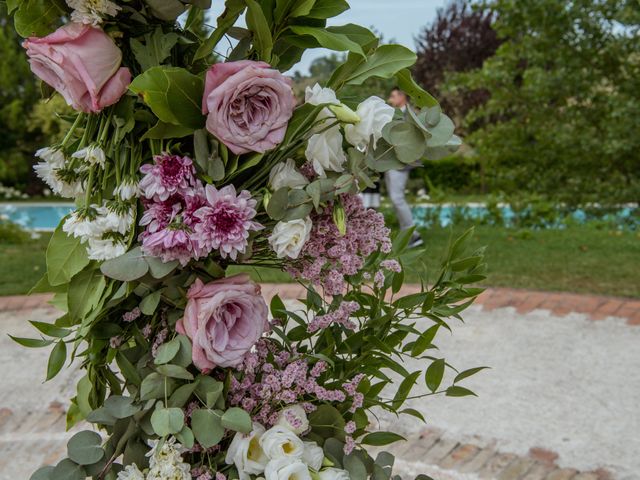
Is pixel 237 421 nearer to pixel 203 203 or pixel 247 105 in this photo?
pixel 203 203

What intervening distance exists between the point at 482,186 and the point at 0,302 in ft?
44.8

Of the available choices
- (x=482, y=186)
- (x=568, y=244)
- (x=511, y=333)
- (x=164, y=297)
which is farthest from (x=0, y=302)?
(x=482, y=186)

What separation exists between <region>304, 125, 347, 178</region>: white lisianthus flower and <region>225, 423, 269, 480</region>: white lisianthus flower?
0.46m

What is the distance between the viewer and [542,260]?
5.94 meters

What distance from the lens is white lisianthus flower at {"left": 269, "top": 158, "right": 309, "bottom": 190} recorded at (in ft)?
3.58

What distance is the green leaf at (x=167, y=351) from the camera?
1.08 meters

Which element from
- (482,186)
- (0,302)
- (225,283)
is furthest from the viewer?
(482,186)

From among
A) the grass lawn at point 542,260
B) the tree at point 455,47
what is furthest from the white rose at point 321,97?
the tree at point 455,47

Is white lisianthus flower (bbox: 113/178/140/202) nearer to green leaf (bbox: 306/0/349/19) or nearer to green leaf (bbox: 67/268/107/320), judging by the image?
green leaf (bbox: 67/268/107/320)

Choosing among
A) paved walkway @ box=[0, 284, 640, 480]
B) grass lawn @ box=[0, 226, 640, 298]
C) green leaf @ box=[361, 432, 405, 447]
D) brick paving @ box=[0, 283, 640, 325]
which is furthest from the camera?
grass lawn @ box=[0, 226, 640, 298]

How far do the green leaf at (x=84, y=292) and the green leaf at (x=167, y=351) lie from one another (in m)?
0.13

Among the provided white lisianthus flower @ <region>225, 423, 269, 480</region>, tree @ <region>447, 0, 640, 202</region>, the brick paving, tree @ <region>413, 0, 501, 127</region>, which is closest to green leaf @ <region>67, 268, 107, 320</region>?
white lisianthus flower @ <region>225, 423, 269, 480</region>

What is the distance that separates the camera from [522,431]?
2924 mm

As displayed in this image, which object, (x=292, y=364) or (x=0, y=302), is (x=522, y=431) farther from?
(x=0, y=302)
